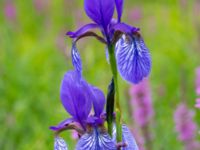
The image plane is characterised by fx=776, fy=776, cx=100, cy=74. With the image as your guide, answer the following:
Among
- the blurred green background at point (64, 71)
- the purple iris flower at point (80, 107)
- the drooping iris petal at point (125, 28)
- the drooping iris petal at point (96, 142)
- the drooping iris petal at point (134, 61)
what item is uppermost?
the drooping iris petal at point (125, 28)

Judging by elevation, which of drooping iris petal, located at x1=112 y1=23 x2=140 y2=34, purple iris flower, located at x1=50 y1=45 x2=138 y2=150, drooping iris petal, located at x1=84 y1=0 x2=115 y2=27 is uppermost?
drooping iris petal, located at x1=84 y1=0 x2=115 y2=27

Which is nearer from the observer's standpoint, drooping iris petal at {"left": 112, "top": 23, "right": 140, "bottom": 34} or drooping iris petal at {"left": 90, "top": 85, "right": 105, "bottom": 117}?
drooping iris petal at {"left": 112, "top": 23, "right": 140, "bottom": 34}

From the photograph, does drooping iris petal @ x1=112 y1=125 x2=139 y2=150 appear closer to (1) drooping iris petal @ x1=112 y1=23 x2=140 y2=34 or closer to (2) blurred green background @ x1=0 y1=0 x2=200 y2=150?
(1) drooping iris petal @ x1=112 y1=23 x2=140 y2=34

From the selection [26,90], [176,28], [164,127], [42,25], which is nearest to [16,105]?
[26,90]

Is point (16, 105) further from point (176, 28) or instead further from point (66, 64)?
point (176, 28)

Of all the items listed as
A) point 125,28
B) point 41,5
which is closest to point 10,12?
point 41,5

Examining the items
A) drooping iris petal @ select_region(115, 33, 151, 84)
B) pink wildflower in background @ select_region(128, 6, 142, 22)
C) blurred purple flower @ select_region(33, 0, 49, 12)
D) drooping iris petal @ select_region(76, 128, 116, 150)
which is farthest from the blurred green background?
drooping iris petal @ select_region(115, 33, 151, 84)

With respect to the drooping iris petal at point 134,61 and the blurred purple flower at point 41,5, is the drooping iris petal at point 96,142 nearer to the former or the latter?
the drooping iris petal at point 134,61

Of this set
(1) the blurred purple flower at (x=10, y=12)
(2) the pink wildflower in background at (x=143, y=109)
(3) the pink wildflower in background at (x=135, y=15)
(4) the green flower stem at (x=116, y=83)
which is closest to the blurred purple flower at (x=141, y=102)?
(2) the pink wildflower in background at (x=143, y=109)

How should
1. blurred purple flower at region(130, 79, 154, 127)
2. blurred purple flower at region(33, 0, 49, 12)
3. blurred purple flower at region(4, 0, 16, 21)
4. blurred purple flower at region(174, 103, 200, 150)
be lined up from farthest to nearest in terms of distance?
blurred purple flower at region(33, 0, 49, 12)
blurred purple flower at region(4, 0, 16, 21)
blurred purple flower at region(130, 79, 154, 127)
blurred purple flower at region(174, 103, 200, 150)
